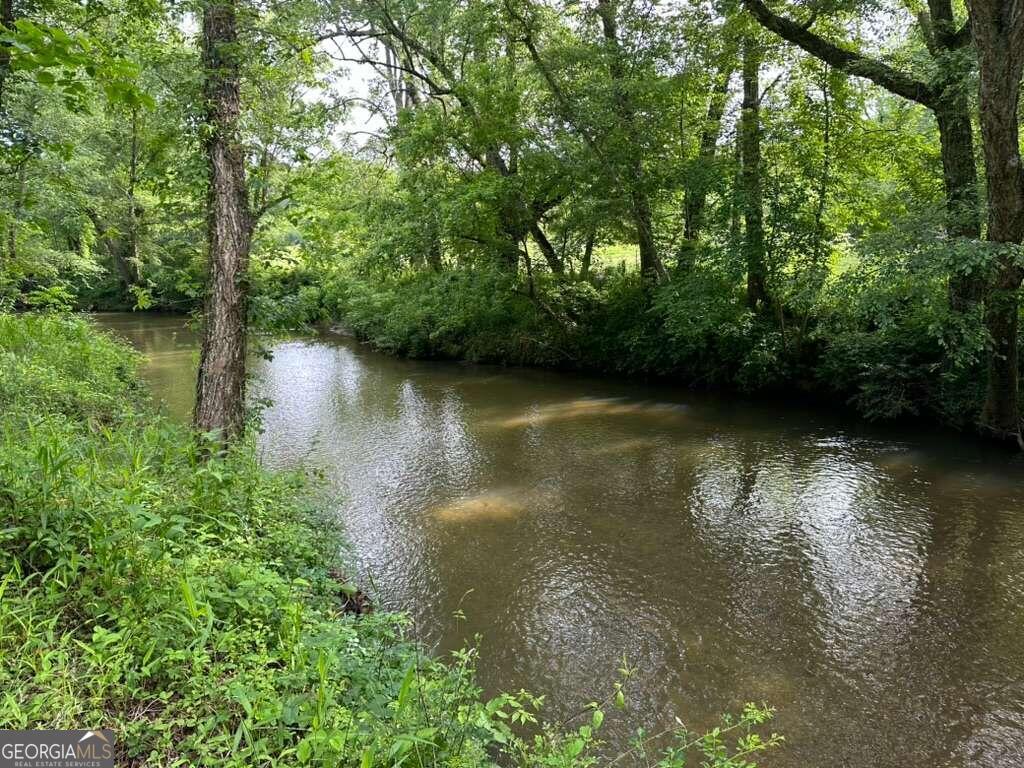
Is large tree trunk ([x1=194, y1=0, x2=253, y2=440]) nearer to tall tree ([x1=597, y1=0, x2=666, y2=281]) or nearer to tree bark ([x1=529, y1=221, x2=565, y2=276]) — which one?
tall tree ([x1=597, y1=0, x2=666, y2=281])

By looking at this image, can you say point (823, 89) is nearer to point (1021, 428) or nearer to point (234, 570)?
point (1021, 428)

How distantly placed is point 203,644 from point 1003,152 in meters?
8.33

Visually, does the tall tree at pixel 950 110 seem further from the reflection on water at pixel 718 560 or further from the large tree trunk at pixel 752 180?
the reflection on water at pixel 718 560

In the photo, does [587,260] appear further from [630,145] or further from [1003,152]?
[1003,152]

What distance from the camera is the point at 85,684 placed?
222cm

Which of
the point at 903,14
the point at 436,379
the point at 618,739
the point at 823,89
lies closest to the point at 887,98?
the point at 903,14

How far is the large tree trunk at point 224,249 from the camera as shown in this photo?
211 inches

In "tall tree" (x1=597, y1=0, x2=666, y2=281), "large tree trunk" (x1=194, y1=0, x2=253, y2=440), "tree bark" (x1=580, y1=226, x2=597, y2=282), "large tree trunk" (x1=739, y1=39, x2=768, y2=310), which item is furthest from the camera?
"tree bark" (x1=580, y1=226, x2=597, y2=282)

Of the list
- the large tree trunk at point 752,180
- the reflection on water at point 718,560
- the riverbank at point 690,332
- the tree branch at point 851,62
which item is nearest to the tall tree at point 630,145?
the riverbank at point 690,332

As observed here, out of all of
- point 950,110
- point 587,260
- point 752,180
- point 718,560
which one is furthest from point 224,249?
point 587,260

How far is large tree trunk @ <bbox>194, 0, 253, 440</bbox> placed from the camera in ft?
17.5

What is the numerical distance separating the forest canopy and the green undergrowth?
2005mm

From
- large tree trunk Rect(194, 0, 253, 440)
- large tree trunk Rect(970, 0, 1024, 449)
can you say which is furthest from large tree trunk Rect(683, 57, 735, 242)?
large tree trunk Rect(194, 0, 253, 440)

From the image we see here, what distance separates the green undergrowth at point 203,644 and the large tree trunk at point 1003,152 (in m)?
6.31
